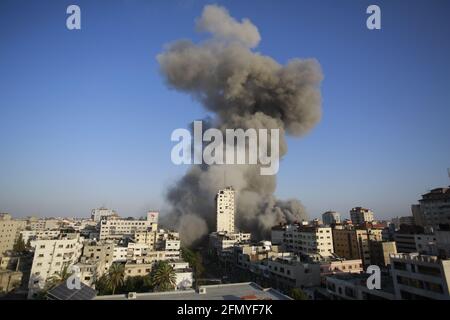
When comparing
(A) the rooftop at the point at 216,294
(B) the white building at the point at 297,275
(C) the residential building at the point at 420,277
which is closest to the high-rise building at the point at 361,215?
(B) the white building at the point at 297,275

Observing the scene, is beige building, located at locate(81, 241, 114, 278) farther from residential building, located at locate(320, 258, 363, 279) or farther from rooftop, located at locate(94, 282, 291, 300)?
residential building, located at locate(320, 258, 363, 279)

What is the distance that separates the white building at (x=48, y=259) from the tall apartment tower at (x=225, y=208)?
2829 centimetres

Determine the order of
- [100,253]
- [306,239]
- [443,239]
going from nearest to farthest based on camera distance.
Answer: [443,239] → [100,253] → [306,239]

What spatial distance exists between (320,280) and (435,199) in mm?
35080

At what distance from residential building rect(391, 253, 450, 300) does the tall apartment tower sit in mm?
36856

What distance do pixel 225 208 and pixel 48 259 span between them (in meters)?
32.3

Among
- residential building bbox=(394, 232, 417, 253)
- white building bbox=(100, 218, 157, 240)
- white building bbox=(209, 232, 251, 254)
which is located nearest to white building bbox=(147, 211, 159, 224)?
white building bbox=(100, 218, 157, 240)

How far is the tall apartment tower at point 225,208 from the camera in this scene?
52.1m

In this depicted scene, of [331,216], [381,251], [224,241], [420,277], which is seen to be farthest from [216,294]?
[331,216]

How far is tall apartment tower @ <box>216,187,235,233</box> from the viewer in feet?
171

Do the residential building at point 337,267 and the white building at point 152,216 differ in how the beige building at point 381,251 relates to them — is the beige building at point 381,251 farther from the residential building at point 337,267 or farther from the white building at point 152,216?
the white building at point 152,216

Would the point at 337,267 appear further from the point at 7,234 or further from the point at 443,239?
the point at 7,234

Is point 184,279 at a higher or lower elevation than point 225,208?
lower

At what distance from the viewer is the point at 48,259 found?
24688 mm
